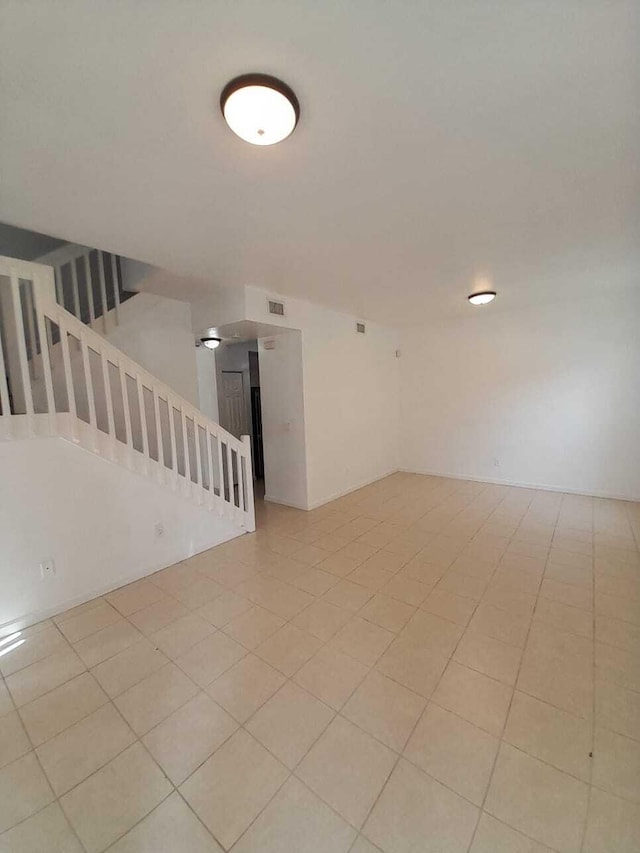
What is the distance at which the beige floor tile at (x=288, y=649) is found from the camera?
1.89m

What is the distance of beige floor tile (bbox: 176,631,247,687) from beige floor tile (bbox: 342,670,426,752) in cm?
73

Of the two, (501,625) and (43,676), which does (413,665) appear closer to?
(501,625)

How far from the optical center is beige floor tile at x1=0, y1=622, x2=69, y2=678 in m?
1.95

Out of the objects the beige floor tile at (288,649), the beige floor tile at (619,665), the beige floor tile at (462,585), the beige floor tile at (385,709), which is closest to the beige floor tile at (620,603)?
the beige floor tile at (619,665)

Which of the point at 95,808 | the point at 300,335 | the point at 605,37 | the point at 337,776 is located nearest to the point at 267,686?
the point at 337,776

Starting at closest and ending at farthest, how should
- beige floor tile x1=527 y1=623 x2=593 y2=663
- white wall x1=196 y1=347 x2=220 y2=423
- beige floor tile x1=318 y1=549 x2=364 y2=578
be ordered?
beige floor tile x1=527 y1=623 x2=593 y2=663, beige floor tile x1=318 y1=549 x2=364 y2=578, white wall x1=196 y1=347 x2=220 y2=423

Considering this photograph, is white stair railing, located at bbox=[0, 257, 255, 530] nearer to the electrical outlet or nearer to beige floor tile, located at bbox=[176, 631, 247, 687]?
the electrical outlet

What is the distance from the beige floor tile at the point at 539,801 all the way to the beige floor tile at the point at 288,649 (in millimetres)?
1009

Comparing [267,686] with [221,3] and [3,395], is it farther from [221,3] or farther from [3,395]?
[221,3]

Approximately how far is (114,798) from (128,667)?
2.31 feet

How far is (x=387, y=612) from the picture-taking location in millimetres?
Answer: 2338

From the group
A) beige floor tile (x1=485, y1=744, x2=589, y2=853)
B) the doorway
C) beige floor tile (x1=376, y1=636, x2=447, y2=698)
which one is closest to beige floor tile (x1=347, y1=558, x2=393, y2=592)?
beige floor tile (x1=376, y1=636, x2=447, y2=698)

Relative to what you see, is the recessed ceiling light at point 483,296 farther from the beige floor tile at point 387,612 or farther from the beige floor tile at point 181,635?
the beige floor tile at point 181,635

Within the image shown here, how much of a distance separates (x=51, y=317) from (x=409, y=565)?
350 cm
